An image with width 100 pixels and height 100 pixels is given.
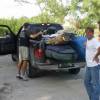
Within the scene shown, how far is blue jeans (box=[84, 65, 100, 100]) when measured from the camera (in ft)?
24.9

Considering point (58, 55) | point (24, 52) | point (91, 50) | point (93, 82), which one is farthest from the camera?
point (24, 52)

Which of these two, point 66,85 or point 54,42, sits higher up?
point 54,42

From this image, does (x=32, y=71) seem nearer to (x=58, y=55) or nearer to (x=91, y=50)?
(x=58, y=55)

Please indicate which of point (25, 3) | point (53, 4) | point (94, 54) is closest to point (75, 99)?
point (94, 54)

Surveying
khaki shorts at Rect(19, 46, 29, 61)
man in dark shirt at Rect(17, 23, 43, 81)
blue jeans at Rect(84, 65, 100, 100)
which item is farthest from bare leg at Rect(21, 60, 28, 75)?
blue jeans at Rect(84, 65, 100, 100)

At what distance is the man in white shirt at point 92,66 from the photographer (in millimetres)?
7598

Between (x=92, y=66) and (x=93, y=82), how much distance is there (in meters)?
0.32

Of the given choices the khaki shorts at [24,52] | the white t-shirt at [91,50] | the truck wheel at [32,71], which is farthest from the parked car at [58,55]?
the white t-shirt at [91,50]

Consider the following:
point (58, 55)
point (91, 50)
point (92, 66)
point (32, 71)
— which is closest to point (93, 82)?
point (92, 66)

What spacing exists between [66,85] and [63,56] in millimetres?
843

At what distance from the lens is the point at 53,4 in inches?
1250

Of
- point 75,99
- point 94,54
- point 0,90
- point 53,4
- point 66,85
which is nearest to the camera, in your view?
point 94,54

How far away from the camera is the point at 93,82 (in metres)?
7.59

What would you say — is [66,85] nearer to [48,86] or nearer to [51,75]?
[48,86]
